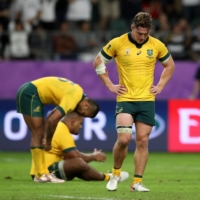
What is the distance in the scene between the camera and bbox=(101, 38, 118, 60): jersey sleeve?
10398 mm

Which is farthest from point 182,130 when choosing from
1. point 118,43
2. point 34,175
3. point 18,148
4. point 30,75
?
point 118,43

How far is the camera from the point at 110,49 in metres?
10.4

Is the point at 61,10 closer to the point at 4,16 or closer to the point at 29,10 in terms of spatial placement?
the point at 29,10

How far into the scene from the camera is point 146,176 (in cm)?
1306

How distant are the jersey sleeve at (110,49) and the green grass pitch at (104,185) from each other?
5.90 feet

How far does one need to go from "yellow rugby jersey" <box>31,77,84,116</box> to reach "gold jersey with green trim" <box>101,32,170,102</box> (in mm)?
1287

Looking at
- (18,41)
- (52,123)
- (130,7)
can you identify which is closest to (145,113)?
(52,123)

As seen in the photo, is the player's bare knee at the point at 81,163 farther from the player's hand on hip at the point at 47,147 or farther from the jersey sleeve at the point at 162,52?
the jersey sleeve at the point at 162,52

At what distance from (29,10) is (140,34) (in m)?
12.3

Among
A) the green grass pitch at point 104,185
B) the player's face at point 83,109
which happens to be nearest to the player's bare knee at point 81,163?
the green grass pitch at point 104,185

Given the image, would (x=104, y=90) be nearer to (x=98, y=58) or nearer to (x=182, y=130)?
(x=182, y=130)

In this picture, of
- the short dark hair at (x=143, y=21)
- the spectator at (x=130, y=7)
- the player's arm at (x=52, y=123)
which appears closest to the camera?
the short dark hair at (x=143, y=21)

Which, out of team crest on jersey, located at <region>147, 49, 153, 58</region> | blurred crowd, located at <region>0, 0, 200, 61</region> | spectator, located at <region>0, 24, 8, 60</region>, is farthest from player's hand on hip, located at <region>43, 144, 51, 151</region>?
spectator, located at <region>0, 24, 8, 60</region>

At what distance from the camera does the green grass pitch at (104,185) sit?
957 cm
